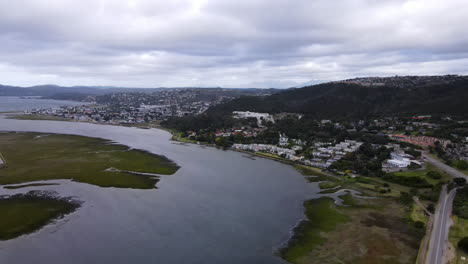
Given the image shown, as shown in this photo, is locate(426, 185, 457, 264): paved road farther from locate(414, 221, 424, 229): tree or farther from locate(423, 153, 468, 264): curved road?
locate(414, 221, 424, 229): tree

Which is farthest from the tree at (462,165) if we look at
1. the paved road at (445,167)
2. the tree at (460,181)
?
the tree at (460,181)

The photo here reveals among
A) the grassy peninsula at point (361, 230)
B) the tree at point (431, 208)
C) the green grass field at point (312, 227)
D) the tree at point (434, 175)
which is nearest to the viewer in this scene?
the grassy peninsula at point (361, 230)

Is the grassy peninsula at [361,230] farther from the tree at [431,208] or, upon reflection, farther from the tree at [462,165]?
the tree at [462,165]

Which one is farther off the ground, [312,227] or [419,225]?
[419,225]

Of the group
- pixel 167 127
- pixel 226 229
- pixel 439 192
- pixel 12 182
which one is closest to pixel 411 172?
pixel 439 192

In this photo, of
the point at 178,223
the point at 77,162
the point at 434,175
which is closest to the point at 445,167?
the point at 434,175

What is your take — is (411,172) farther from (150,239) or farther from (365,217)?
(150,239)

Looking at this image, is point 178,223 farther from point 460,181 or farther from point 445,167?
point 445,167

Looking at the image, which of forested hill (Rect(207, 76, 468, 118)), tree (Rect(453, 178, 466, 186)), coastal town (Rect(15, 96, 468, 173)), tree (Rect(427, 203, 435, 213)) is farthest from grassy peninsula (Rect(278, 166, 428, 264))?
forested hill (Rect(207, 76, 468, 118))
